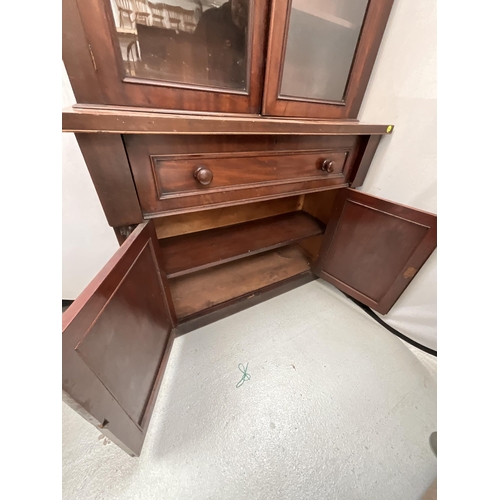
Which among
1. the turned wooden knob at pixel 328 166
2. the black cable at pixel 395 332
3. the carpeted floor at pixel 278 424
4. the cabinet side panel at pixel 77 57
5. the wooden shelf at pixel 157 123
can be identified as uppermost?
the cabinet side panel at pixel 77 57

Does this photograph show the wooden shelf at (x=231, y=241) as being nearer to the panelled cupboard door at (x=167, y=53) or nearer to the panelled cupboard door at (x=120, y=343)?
the panelled cupboard door at (x=120, y=343)

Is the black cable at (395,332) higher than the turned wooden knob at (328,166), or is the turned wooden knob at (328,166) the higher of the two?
the turned wooden knob at (328,166)

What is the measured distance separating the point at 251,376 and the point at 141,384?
453 millimetres

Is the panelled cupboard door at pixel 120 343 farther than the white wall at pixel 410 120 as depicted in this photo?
No

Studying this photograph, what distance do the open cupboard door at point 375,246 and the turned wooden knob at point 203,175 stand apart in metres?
0.71

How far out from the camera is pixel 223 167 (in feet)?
2.07

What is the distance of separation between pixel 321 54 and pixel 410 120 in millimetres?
437

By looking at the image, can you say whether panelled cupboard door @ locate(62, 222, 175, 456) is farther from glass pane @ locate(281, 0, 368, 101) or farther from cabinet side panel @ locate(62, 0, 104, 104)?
glass pane @ locate(281, 0, 368, 101)

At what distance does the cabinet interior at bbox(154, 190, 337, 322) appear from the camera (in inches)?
36.6

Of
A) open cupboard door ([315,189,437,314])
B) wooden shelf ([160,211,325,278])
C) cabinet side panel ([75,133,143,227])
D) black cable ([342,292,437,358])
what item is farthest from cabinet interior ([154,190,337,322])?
black cable ([342,292,437,358])

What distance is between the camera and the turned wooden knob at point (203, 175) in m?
0.58

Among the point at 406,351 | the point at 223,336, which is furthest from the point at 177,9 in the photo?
the point at 406,351

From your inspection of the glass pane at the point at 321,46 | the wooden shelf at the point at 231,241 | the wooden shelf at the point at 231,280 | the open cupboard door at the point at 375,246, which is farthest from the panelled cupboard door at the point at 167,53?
the wooden shelf at the point at 231,280
